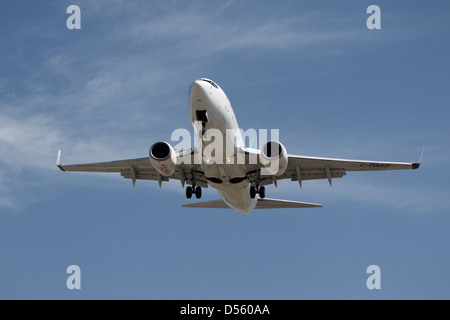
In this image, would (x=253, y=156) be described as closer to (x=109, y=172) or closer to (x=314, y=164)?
(x=314, y=164)

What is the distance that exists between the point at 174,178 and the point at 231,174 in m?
4.87

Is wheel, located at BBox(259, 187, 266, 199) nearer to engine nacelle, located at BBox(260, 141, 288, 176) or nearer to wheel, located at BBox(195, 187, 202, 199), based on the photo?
wheel, located at BBox(195, 187, 202, 199)

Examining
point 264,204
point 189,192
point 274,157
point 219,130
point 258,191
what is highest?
point 219,130

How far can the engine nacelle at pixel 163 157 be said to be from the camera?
3231 cm

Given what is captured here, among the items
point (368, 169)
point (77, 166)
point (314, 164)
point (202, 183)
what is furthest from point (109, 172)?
point (368, 169)

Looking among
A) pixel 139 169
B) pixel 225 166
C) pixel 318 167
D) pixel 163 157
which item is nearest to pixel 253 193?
pixel 225 166

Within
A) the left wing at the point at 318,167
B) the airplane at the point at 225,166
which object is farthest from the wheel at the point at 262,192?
the left wing at the point at 318,167

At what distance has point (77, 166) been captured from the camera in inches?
1505

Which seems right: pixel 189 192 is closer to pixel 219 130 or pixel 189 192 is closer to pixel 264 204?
pixel 264 204

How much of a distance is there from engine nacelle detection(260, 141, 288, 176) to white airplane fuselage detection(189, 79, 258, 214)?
5.74ft

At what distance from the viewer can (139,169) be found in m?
38.5

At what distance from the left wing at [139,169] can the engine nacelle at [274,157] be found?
507 centimetres

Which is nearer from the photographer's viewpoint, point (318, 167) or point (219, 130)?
point (219, 130)

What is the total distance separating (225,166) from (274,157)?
279 centimetres
